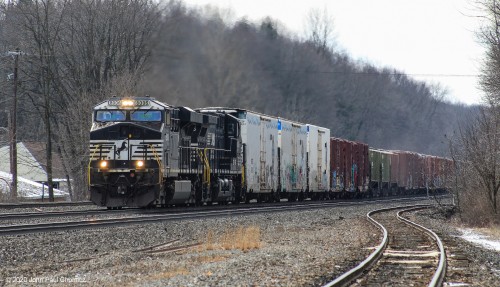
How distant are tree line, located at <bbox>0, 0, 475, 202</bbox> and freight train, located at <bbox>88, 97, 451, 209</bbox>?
4.67 feet

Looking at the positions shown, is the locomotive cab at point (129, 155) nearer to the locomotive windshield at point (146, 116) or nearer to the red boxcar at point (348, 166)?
the locomotive windshield at point (146, 116)

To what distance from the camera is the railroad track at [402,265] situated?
9.65m

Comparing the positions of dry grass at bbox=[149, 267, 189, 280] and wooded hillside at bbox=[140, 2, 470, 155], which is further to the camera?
wooded hillside at bbox=[140, 2, 470, 155]

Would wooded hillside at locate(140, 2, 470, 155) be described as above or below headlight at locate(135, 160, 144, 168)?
above

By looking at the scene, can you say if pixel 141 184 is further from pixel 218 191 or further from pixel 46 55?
pixel 46 55

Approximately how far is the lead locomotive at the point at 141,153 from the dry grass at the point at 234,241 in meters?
6.31

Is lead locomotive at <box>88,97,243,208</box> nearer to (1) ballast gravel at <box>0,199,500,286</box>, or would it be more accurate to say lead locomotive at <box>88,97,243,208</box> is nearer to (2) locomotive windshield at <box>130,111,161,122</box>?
(2) locomotive windshield at <box>130,111,161,122</box>

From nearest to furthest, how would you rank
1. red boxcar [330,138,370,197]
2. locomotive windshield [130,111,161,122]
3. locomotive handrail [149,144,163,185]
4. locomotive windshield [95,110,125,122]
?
locomotive handrail [149,144,163,185] → locomotive windshield [130,111,161,122] → locomotive windshield [95,110,125,122] → red boxcar [330,138,370,197]

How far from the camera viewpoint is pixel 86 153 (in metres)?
37.5

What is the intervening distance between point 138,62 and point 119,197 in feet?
43.1

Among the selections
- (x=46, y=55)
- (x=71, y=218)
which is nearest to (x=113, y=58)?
(x=46, y=55)

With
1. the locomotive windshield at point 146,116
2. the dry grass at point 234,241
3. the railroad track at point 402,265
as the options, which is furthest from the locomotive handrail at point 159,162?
the railroad track at point 402,265

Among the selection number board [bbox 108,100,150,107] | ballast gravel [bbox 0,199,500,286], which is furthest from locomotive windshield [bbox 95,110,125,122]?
ballast gravel [bbox 0,199,500,286]

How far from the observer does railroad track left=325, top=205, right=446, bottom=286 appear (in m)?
9.65
